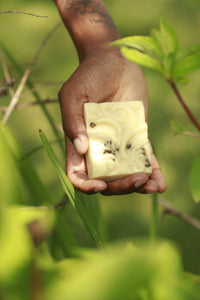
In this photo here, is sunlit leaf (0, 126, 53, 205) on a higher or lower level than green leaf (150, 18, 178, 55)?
lower

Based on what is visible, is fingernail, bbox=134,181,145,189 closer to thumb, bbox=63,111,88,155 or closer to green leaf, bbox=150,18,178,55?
thumb, bbox=63,111,88,155

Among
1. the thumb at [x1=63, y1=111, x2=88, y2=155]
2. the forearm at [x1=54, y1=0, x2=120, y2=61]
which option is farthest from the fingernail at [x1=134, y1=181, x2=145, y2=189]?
the forearm at [x1=54, y1=0, x2=120, y2=61]

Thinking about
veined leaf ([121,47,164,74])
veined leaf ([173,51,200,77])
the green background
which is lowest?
the green background

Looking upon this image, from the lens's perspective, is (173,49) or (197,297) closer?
(197,297)

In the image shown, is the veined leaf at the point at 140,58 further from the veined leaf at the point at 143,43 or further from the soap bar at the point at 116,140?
the soap bar at the point at 116,140

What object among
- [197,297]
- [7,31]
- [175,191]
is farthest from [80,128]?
[7,31]

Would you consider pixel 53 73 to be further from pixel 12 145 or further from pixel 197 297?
pixel 197 297

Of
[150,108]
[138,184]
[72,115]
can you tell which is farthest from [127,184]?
[150,108]
